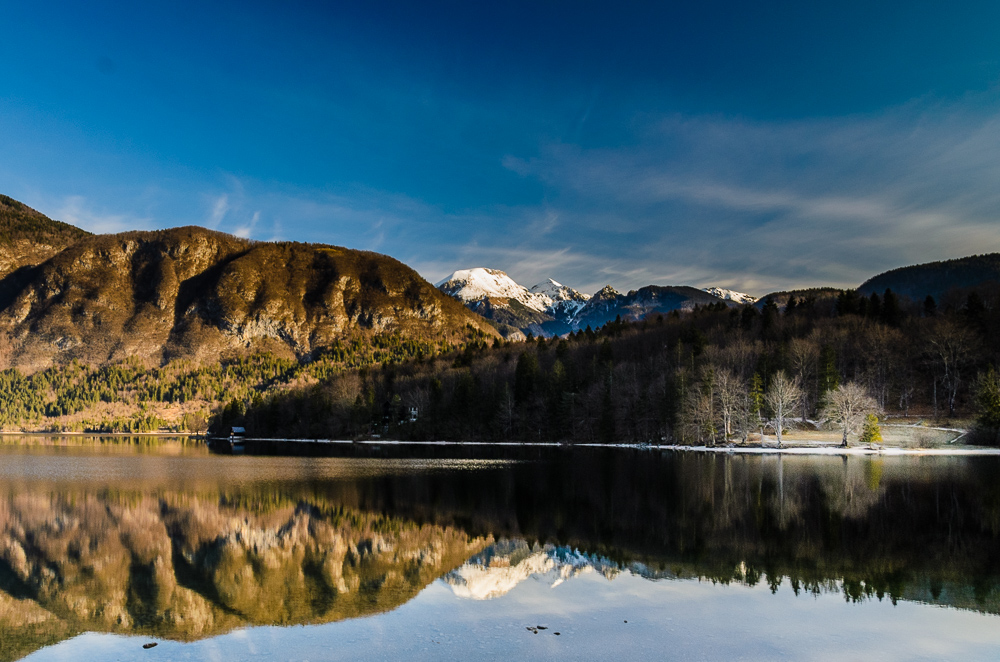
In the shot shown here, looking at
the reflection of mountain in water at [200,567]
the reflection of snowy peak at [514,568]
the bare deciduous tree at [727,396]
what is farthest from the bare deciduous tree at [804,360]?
the reflection of snowy peak at [514,568]

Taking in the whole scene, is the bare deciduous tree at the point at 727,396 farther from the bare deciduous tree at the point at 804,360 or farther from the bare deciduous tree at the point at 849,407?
the bare deciduous tree at the point at 849,407

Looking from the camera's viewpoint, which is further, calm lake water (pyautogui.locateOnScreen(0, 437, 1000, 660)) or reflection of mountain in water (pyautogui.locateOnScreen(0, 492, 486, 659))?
reflection of mountain in water (pyautogui.locateOnScreen(0, 492, 486, 659))

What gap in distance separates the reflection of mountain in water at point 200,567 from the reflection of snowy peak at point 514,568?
2.89ft

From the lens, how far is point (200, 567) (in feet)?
70.4

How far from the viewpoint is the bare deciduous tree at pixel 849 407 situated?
288ft

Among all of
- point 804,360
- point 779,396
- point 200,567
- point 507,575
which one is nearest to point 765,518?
point 507,575

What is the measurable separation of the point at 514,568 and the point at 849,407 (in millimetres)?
81411

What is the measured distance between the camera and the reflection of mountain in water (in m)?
16.3

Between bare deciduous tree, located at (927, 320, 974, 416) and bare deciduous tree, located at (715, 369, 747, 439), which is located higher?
bare deciduous tree, located at (927, 320, 974, 416)

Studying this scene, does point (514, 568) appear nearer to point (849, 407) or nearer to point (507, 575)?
point (507, 575)

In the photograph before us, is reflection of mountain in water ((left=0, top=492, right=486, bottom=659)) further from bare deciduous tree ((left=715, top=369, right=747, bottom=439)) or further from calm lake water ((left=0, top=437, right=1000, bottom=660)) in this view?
bare deciduous tree ((left=715, top=369, right=747, bottom=439))

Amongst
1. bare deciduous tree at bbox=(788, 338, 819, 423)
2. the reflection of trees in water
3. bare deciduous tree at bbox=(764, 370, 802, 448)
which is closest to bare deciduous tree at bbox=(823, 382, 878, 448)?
bare deciduous tree at bbox=(764, 370, 802, 448)

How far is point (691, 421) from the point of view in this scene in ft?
341

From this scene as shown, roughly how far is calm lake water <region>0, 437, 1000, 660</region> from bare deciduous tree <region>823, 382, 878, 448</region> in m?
50.6
